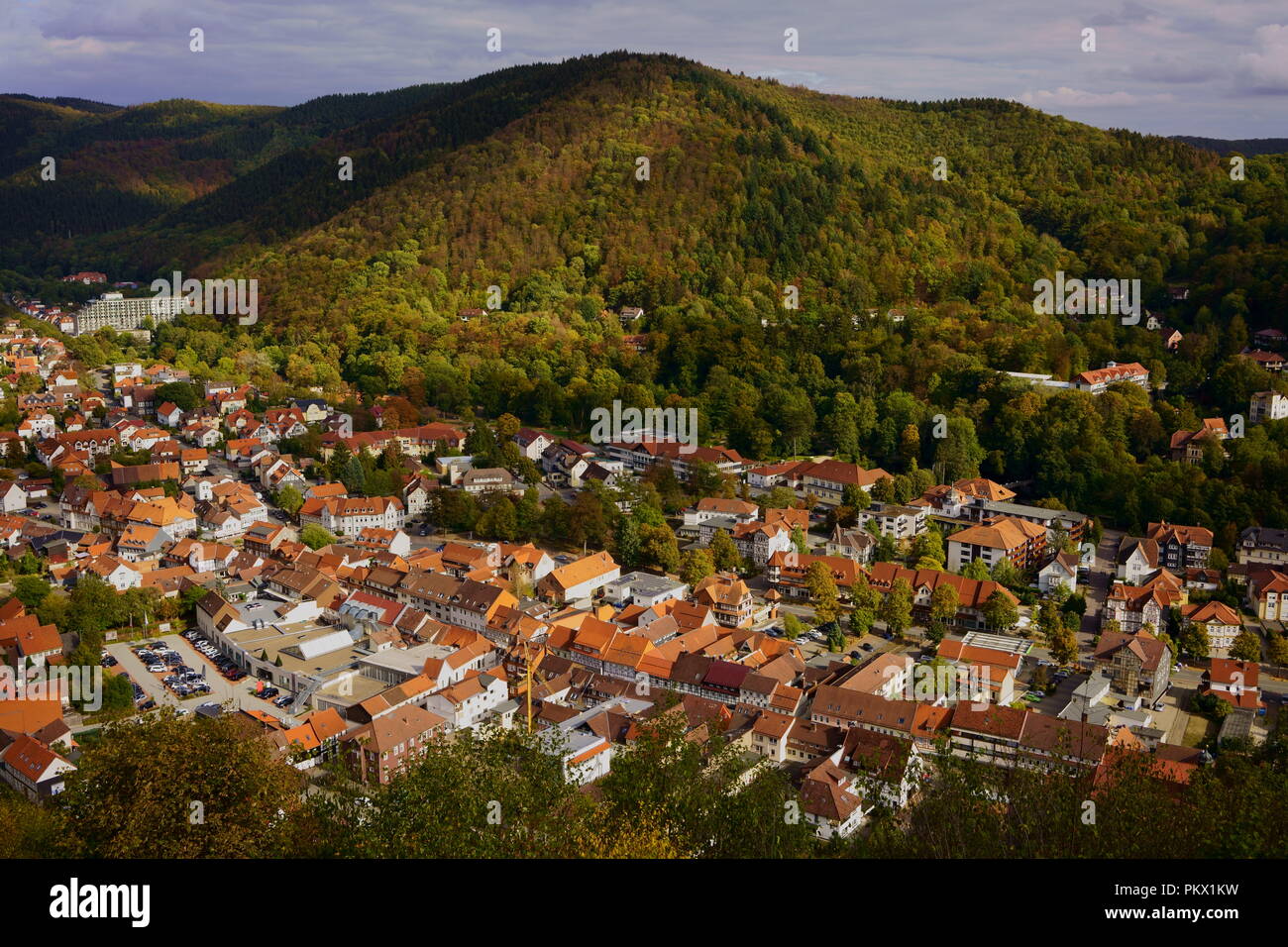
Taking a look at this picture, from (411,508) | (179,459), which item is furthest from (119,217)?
(411,508)

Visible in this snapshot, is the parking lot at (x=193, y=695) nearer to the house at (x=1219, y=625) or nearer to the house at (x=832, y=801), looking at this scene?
the house at (x=832, y=801)

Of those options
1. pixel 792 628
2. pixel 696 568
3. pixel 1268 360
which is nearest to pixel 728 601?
pixel 792 628

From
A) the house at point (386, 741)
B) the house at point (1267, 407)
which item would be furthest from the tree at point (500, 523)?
the house at point (1267, 407)

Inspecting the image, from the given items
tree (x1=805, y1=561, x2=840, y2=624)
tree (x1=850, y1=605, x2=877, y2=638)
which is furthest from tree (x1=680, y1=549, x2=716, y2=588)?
tree (x1=850, y1=605, x2=877, y2=638)

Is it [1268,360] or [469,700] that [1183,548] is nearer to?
[1268,360]
